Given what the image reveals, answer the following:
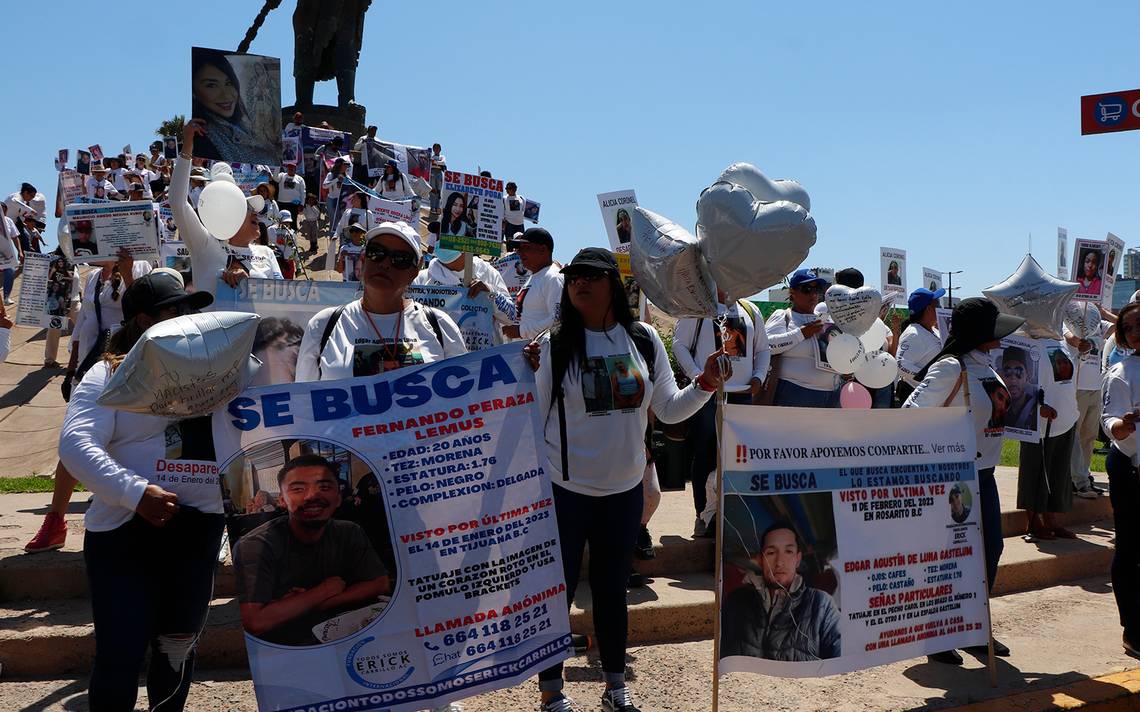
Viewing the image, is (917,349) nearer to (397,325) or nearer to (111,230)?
(397,325)

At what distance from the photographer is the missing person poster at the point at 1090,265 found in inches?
404

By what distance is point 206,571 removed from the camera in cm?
375

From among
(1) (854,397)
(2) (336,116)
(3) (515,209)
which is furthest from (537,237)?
(2) (336,116)

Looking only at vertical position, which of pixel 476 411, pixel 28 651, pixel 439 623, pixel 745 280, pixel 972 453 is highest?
pixel 745 280

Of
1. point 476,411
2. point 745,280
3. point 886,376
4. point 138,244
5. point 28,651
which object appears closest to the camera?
point 476,411

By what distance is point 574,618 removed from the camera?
5.73 metres

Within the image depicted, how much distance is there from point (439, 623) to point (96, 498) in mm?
1326

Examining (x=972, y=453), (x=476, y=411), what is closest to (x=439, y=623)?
(x=476, y=411)

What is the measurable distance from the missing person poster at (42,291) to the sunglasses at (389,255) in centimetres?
973

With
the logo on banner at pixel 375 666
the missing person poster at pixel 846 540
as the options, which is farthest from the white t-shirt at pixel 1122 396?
the logo on banner at pixel 375 666

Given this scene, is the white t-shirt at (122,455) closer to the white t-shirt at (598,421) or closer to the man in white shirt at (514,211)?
the white t-shirt at (598,421)

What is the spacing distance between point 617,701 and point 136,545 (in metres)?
2.15

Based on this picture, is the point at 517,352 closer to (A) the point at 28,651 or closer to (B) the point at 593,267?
(B) the point at 593,267

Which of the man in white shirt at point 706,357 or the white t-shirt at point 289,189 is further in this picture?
the white t-shirt at point 289,189
